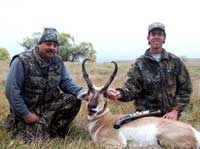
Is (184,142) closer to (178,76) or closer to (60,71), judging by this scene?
(178,76)

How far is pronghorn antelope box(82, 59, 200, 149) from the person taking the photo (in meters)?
5.17

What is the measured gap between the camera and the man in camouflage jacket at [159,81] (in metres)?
6.42

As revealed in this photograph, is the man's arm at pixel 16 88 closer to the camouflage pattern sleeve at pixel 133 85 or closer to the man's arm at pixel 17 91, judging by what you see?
the man's arm at pixel 17 91

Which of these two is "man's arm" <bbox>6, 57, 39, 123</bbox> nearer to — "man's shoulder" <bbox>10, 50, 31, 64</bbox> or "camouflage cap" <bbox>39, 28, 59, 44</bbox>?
"man's shoulder" <bbox>10, 50, 31, 64</bbox>

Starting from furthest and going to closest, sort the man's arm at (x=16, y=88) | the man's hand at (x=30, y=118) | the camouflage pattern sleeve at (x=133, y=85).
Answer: the camouflage pattern sleeve at (x=133, y=85)
the man's hand at (x=30, y=118)
the man's arm at (x=16, y=88)

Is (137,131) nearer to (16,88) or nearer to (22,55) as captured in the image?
(16,88)

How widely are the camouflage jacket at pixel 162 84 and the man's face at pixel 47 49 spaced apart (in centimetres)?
123

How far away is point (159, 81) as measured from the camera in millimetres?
6445

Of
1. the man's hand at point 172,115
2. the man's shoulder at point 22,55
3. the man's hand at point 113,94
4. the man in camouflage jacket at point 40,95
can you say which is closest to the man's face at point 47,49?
the man in camouflage jacket at point 40,95

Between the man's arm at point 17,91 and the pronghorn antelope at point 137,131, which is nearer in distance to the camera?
the pronghorn antelope at point 137,131

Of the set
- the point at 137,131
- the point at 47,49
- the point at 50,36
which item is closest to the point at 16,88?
the point at 47,49

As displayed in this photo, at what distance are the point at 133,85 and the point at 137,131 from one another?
1243mm

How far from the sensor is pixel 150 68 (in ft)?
21.5

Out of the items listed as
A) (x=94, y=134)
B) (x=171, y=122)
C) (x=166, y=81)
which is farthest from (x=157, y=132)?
(x=166, y=81)
